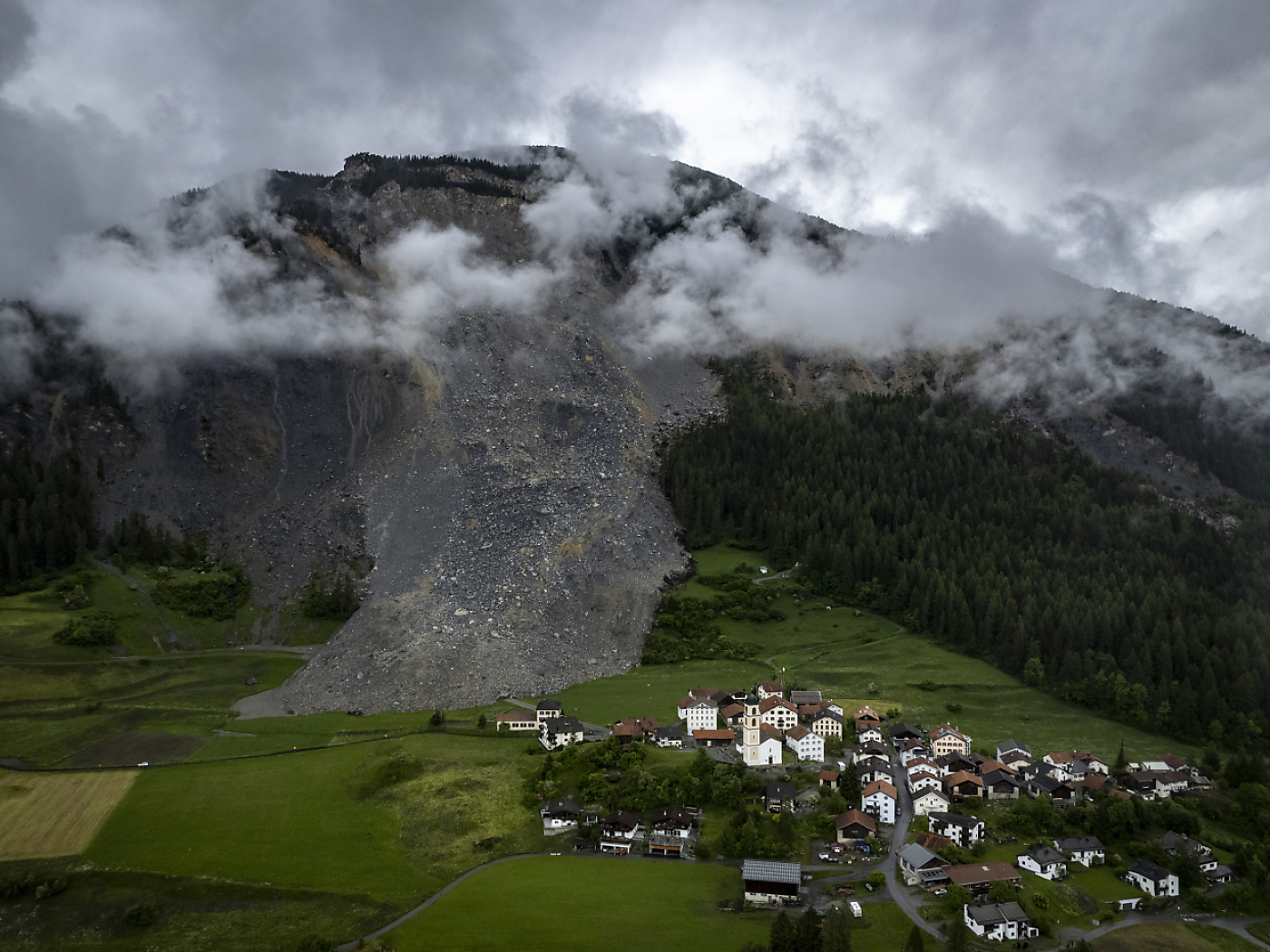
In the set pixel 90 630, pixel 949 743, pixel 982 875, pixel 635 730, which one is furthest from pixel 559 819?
pixel 90 630

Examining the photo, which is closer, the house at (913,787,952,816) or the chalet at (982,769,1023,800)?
the house at (913,787,952,816)

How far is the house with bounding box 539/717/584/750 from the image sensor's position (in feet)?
264

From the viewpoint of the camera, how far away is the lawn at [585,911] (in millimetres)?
48594

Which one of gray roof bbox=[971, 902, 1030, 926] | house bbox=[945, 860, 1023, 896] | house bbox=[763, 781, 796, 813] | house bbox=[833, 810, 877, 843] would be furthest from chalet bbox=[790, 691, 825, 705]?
gray roof bbox=[971, 902, 1030, 926]

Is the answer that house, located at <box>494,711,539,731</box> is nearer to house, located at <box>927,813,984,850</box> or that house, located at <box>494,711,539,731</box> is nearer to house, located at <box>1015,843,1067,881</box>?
house, located at <box>927,813,984,850</box>

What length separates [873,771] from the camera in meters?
70.9

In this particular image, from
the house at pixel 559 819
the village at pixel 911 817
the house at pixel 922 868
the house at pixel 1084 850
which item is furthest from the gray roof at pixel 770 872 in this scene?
the house at pixel 1084 850

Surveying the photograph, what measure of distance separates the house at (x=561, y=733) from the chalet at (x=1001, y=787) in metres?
35.8

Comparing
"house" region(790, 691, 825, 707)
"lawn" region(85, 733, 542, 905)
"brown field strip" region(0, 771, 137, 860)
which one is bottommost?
"brown field strip" region(0, 771, 137, 860)

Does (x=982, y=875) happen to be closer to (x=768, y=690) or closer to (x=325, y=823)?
(x=768, y=690)

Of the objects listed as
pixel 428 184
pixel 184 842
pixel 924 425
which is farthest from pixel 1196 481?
pixel 184 842

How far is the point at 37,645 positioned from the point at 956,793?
337ft

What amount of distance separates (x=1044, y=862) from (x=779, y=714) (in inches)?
1181

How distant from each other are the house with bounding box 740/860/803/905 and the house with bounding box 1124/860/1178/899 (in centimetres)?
2325
